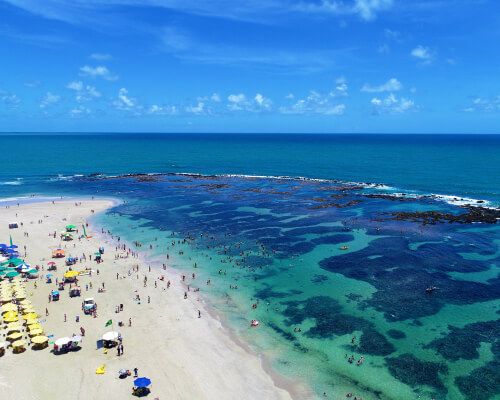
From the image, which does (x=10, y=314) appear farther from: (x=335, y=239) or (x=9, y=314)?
(x=335, y=239)

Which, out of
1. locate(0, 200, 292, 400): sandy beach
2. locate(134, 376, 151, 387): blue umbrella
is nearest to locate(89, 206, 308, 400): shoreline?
locate(0, 200, 292, 400): sandy beach

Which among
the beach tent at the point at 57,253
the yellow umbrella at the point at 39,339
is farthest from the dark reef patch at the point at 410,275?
the beach tent at the point at 57,253

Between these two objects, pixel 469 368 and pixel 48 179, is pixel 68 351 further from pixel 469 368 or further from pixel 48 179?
pixel 48 179

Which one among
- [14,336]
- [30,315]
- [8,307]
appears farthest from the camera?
[8,307]

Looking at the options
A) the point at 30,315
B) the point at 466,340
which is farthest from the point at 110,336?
the point at 466,340

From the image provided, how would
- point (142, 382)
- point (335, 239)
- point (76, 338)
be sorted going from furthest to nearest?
point (335, 239), point (76, 338), point (142, 382)

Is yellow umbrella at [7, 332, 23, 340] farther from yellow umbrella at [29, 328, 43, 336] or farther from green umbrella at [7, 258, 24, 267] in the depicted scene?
green umbrella at [7, 258, 24, 267]

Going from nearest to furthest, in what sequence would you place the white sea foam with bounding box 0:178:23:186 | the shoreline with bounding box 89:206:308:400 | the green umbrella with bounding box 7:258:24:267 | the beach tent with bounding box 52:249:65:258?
the shoreline with bounding box 89:206:308:400 → the green umbrella with bounding box 7:258:24:267 → the beach tent with bounding box 52:249:65:258 → the white sea foam with bounding box 0:178:23:186
